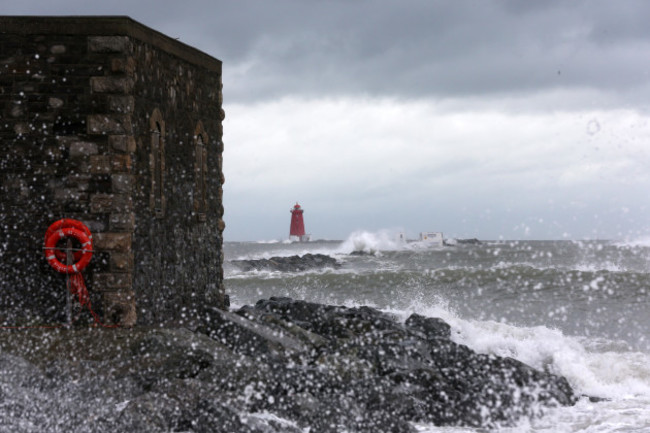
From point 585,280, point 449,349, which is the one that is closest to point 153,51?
point 449,349

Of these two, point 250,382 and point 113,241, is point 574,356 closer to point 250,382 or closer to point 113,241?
point 250,382

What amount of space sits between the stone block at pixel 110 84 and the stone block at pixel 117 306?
243 centimetres

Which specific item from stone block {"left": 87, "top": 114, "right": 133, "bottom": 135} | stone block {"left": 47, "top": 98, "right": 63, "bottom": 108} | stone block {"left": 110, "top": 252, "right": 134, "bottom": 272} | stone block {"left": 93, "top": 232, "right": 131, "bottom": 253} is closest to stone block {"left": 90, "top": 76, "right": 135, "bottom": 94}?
stone block {"left": 87, "top": 114, "right": 133, "bottom": 135}

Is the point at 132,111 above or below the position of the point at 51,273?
above

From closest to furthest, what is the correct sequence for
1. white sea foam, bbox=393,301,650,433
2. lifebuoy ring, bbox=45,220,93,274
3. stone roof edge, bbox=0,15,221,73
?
white sea foam, bbox=393,301,650,433 → lifebuoy ring, bbox=45,220,93,274 → stone roof edge, bbox=0,15,221,73

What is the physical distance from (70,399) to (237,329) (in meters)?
2.43

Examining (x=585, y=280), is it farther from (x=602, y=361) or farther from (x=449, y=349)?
(x=449, y=349)

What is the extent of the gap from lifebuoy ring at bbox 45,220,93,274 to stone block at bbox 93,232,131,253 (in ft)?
0.37

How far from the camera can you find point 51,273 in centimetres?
959

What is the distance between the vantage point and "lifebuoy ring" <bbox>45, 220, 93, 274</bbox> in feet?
30.6

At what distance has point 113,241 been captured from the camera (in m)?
9.49

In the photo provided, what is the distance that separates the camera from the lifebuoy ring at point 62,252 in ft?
30.6

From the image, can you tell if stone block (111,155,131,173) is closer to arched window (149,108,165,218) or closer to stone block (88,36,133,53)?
arched window (149,108,165,218)

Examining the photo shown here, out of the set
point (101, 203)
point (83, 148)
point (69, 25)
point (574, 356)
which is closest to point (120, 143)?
point (83, 148)
